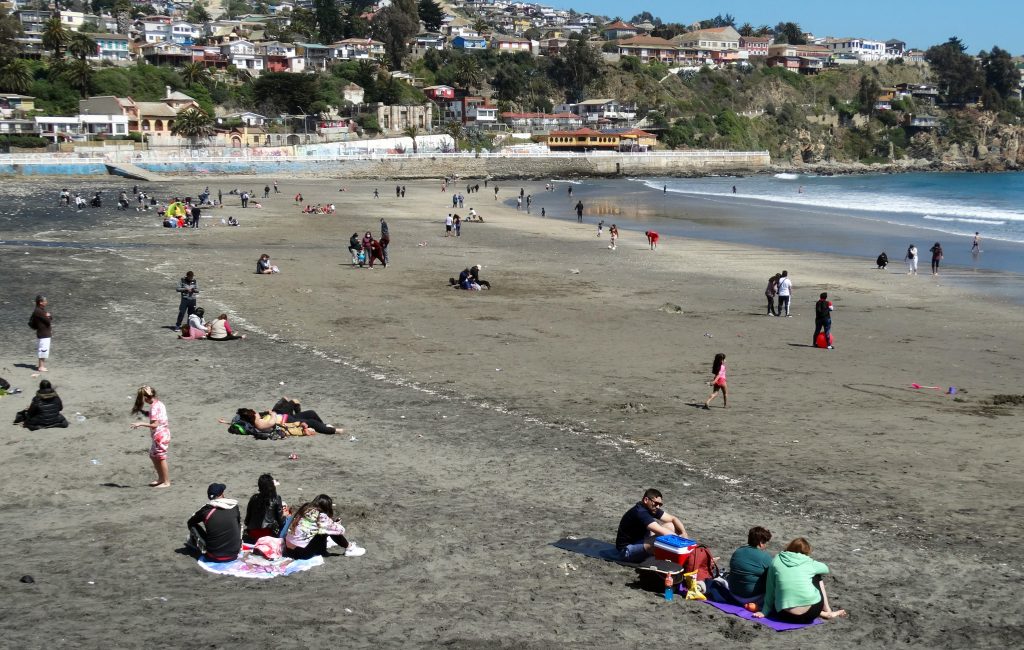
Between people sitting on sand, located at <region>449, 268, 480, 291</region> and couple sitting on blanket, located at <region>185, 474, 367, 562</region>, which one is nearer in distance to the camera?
couple sitting on blanket, located at <region>185, 474, 367, 562</region>

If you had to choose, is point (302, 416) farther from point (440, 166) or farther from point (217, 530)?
point (440, 166)

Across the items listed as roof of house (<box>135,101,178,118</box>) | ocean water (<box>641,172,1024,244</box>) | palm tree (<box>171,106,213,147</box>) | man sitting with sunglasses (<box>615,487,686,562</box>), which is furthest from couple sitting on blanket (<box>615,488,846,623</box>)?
roof of house (<box>135,101,178,118</box>)

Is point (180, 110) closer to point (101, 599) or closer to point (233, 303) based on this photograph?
point (233, 303)

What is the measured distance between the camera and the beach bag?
858 centimetres

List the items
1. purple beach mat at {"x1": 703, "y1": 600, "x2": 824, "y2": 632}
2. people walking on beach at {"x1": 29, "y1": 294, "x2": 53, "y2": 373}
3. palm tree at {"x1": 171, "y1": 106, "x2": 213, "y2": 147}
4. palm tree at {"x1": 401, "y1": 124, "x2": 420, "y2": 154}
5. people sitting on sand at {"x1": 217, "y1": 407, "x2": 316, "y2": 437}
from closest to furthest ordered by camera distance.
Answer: purple beach mat at {"x1": 703, "y1": 600, "x2": 824, "y2": 632} → people sitting on sand at {"x1": 217, "y1": 407, "x2": 316, "y2": 437} → people walking on beach at {"x1": 29, "y1": 294, "x2": 53, "y2": 373} → palm tree at {"x1": 171, "y1": 106, "x2": 213, "y2": 147} → palm tree at {"x1": 401, "y1": 124, "x2": 420, "y2": 154}

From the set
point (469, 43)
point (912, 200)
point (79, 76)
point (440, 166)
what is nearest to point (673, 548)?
point (912, 200)

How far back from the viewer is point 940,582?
870 centimetres

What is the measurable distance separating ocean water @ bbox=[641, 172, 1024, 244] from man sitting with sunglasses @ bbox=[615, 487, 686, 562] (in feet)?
137

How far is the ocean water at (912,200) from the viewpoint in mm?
53656

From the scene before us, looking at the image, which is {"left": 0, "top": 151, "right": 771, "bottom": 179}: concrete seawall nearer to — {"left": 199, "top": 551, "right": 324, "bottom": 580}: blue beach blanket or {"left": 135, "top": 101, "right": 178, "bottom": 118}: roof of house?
{"left": 135, "top": 101, "right": 178, "bottom": 118}: roof of house

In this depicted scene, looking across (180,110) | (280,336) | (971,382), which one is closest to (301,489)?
(280,336)

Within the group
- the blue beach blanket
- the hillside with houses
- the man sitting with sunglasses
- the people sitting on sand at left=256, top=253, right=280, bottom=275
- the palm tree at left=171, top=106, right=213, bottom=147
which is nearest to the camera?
the blue beach blanket

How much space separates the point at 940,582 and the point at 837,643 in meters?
1.65

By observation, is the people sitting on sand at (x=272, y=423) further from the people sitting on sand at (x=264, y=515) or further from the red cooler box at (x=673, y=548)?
the red cooler box at (x=673, y=548)
